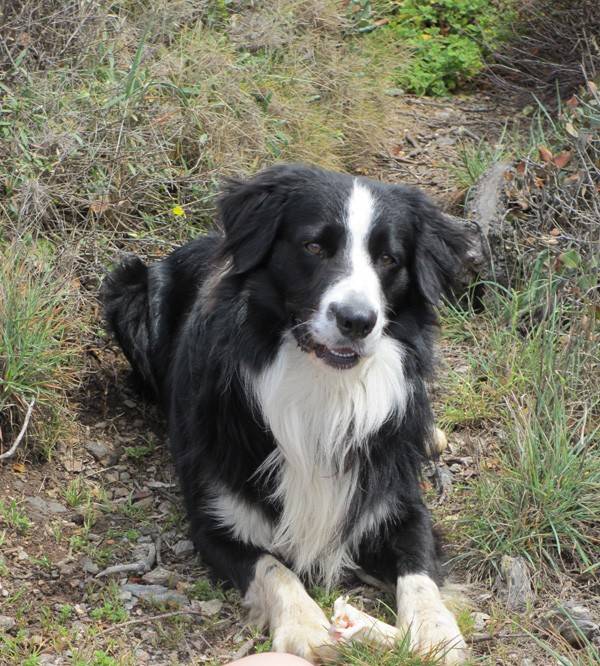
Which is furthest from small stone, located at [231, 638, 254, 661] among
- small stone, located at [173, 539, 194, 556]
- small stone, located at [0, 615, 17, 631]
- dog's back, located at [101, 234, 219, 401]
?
dog's back, located at [101, 234, 219, 401]

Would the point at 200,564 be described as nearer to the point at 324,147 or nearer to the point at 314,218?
the point at 314,218

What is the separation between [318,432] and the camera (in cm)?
349

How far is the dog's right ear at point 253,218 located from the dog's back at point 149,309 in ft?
3.32

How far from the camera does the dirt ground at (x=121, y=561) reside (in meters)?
3.29

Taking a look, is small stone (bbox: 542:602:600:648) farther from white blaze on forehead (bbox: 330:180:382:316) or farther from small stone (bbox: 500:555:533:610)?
white blaze on forehead (bbox: 330:180:382:316)

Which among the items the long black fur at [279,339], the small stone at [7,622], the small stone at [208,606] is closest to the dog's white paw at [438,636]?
the long black fur at [279,339]

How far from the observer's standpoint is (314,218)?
132 inches

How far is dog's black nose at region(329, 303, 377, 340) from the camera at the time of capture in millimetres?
3074

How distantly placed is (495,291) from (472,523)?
151cm

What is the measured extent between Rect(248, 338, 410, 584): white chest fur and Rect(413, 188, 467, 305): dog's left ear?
254mm

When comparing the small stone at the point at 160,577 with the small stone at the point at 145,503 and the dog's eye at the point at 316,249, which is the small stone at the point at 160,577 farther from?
the dog's eye at the point at 316,249

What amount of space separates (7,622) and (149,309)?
1.74 meters

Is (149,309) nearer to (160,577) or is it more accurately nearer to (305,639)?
(160,577)

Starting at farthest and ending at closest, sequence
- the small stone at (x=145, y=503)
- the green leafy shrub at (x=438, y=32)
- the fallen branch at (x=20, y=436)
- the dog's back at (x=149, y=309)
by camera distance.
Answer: the green leafy shrub at (x=438, y=32)
the dog's back at (x=149, y=309)
the small stone at (x=145, y=503)
the fallen branch at (x=20, y=436)
